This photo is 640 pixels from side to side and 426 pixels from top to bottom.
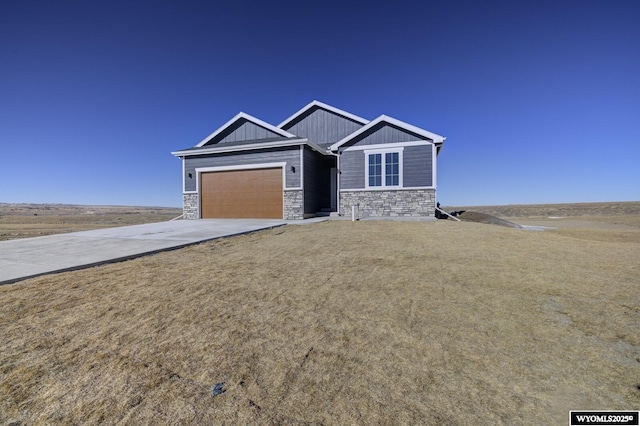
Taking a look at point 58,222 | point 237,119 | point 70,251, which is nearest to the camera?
point 70,251

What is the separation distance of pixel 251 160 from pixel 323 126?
19.9 feet

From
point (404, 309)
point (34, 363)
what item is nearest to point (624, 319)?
point (404, 309)

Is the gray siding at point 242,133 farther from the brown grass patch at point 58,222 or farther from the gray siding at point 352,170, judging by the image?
the brown grass patch at point 58,222

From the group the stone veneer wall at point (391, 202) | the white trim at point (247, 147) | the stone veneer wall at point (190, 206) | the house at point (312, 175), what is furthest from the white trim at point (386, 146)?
the stone veneer wall at point (190, 206)

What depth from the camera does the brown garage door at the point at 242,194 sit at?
1344cm

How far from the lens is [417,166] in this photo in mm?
12703

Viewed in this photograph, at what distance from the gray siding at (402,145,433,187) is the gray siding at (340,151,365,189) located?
2.00 metres

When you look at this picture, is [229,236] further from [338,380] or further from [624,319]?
[624,319]

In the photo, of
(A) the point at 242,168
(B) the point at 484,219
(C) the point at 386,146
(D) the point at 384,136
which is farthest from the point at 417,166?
(A) the point at 242,168

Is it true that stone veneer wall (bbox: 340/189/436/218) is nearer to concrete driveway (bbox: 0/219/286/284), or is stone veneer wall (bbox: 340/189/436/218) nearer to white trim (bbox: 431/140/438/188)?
white trim (bbox: 431/140/438/188)

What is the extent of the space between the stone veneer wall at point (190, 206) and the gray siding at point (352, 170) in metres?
7.63

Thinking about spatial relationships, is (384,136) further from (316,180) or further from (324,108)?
(324,108)

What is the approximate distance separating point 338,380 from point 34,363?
2315 millimetres

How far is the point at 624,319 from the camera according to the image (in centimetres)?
292
